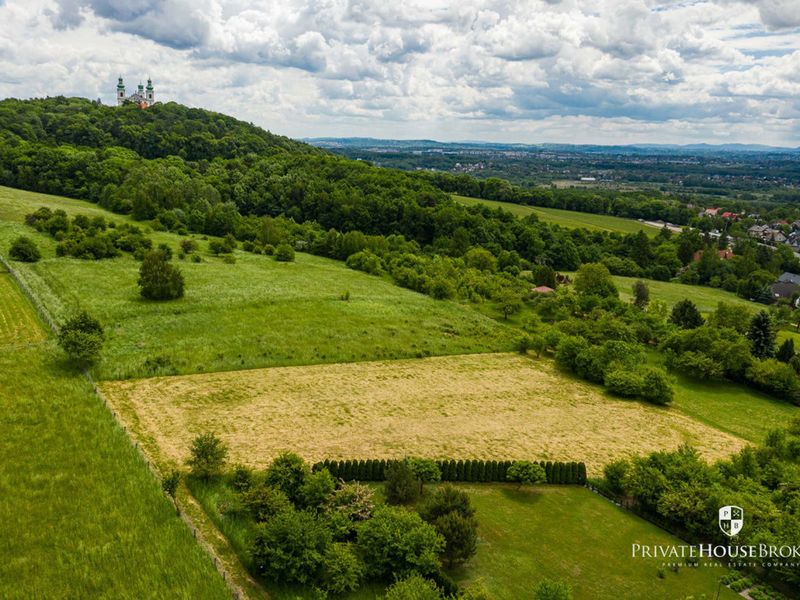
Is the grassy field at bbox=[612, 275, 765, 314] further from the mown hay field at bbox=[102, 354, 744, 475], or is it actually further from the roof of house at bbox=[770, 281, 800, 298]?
the mown hay field at bbox=[102, 354, 744, 475]

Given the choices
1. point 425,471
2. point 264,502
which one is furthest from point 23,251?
point 425,471

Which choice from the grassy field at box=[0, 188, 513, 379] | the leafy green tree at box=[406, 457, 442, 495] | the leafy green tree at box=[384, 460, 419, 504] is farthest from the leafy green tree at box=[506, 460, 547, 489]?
the grassy field at box=[0, 188, 513, 379]

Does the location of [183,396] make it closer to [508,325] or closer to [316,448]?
[316,448]

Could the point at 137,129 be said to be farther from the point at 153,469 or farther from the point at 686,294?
the point at 153,469

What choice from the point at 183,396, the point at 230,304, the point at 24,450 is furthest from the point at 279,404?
the point at 230,304

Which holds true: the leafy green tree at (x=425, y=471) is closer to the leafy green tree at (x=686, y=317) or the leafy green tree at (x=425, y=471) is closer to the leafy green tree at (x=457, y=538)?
the leafy green tree at (x=457, y=538)

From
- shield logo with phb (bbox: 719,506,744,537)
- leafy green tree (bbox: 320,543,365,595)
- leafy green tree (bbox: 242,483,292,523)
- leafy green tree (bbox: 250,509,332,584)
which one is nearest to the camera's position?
leafy green tree (bbox: 320,543,365,595)

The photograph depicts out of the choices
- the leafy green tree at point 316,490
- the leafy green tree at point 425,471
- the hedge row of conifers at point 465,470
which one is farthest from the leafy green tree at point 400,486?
the leafy green tree at point 316,490
